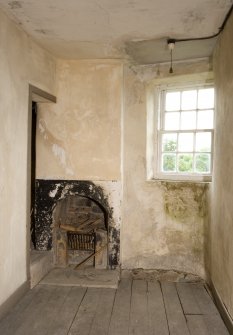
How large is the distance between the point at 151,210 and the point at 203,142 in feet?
3.56

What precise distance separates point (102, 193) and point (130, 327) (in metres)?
1.59

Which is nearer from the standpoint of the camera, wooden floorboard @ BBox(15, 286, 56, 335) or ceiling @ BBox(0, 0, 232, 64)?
ceiling @ BBox(0, 0, 232, 64)

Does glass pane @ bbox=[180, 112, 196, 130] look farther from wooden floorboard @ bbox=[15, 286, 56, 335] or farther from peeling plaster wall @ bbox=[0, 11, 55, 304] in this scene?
wooden floorboard @ bbox=[15, 286, 56, 335]

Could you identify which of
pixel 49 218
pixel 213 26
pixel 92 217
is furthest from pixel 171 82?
pixel 49 218

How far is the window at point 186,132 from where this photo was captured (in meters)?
3.73

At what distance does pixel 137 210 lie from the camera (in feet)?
12.4

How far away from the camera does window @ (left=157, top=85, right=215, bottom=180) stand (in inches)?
147

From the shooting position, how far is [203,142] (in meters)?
3.76

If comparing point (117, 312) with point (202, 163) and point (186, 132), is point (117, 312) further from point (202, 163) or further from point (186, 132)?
point (186, 132)

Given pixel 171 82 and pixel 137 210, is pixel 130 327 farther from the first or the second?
pixel 171 82

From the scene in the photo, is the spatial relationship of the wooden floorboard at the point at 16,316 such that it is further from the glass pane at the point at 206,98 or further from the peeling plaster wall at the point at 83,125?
the glass pane at the point at 206,98

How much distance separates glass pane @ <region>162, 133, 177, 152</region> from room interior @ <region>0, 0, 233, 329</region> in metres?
0.16

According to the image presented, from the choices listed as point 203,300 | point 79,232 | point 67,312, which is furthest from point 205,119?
point 67,312

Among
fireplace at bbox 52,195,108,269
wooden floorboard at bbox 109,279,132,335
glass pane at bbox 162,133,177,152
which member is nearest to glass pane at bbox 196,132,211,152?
glass pane at bbox 162,133,177,152
